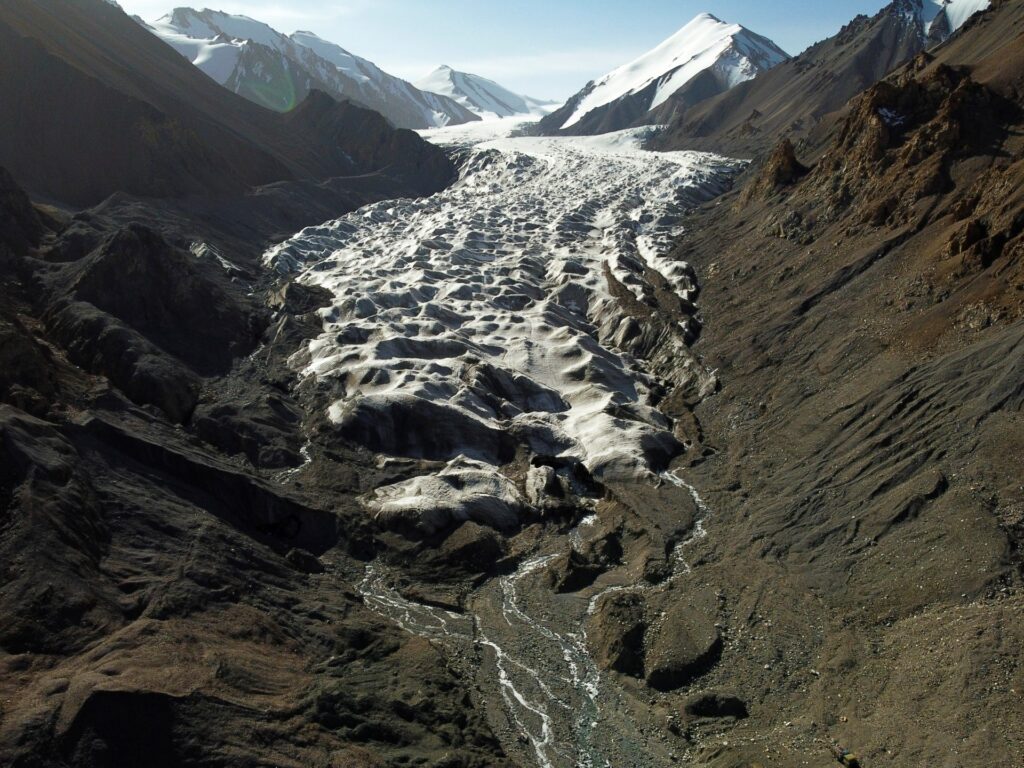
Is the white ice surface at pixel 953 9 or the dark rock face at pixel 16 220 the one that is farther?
the white ice surface at pixel 953 9

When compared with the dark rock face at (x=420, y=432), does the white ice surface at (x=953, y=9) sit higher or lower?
higher

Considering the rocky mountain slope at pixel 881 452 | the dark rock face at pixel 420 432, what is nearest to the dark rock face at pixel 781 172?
the rocky mountain slope at pixel 881 452

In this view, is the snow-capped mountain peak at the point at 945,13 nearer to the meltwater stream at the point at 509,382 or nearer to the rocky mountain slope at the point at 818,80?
the rocky mountain slope at the point at 818,80

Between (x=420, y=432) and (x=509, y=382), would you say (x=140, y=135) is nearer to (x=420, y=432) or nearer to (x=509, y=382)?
(x=509, y=382)

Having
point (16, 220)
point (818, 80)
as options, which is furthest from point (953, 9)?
point (16, 220)

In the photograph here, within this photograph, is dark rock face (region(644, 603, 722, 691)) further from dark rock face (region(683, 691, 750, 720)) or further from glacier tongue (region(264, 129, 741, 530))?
glacier tongue (region(264, 129, 741, 530))

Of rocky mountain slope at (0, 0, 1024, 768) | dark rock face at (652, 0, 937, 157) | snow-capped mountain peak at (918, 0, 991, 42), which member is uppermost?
snow-capped mountain peak at (918, 0, 991, 42)

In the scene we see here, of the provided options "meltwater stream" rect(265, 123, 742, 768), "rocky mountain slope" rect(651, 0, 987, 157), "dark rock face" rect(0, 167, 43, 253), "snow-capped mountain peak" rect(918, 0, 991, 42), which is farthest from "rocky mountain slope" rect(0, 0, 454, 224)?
"snow-capped mountain peak" rect(918, 0, 991, 42)
